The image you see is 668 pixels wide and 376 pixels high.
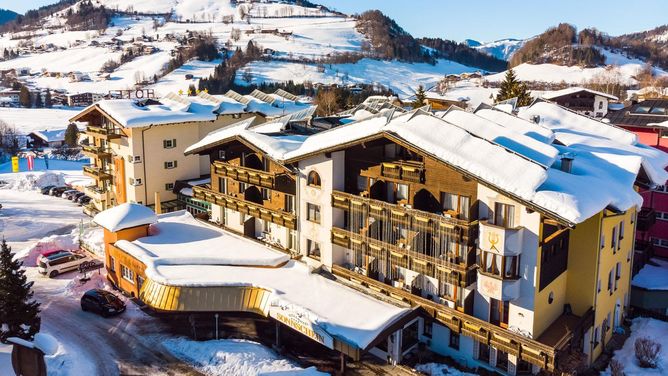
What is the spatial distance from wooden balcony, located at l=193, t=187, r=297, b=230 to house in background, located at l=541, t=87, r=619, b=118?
51.8 metres

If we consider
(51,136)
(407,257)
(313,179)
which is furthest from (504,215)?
(51,136)

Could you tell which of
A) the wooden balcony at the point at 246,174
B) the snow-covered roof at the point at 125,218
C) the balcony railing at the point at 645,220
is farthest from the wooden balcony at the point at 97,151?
the balcony railing at the point at 645,220

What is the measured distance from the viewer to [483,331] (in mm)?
21703

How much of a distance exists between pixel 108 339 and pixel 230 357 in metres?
6.98

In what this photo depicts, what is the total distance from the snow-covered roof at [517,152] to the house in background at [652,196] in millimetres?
5249

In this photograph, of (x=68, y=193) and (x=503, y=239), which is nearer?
(x=503, y=239)

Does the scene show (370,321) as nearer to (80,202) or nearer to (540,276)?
(540,276)

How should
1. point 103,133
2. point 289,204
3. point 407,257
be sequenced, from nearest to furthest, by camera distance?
1. point 407,257
2. point 289,204
3. point 103,133

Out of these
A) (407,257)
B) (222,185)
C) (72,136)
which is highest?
(222,185)

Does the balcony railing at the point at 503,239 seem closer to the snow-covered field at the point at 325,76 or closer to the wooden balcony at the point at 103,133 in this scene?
the wooden balcony at the point at 103,133

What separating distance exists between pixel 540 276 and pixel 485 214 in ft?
10.5

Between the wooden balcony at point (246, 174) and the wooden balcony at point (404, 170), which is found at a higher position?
the wooden balcony at point (404, 170)

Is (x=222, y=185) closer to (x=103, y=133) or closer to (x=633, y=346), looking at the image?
(x=103, y=133)

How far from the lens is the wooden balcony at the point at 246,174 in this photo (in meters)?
29.6
